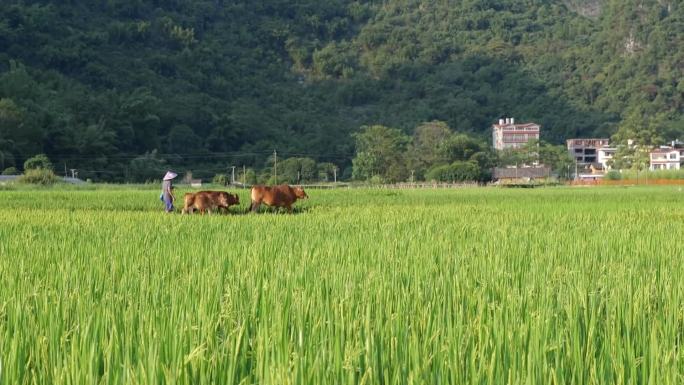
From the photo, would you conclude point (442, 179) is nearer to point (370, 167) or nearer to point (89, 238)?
point (370, 167)

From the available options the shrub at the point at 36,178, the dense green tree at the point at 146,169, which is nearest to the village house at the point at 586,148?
the dense green tree at the point at 146,169

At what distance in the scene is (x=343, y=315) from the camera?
2.05 metres

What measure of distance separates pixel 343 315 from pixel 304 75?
11045 cm

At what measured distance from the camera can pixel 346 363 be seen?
1406 mm

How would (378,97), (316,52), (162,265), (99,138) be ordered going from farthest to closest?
1. (316,52)
2. (378,97)
3. (99,138)
4. (162,265)

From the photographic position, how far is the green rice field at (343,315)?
Answer: 1462 mm

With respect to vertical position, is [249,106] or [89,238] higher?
[249,106]

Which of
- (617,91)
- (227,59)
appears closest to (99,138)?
(227,59)

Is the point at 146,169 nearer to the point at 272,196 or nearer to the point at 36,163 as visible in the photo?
the point at 36,163

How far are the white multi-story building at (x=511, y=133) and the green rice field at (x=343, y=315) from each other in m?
90.9

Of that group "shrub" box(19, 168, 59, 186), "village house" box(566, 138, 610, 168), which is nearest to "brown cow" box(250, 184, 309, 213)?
"shrub" box(19, 168, 59, 186)

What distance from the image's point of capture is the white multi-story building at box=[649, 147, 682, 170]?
76375 millimetres

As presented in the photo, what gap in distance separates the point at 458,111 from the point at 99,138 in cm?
5403

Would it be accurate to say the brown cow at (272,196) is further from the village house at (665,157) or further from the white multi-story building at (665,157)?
the white multi-story building at (665,157)
